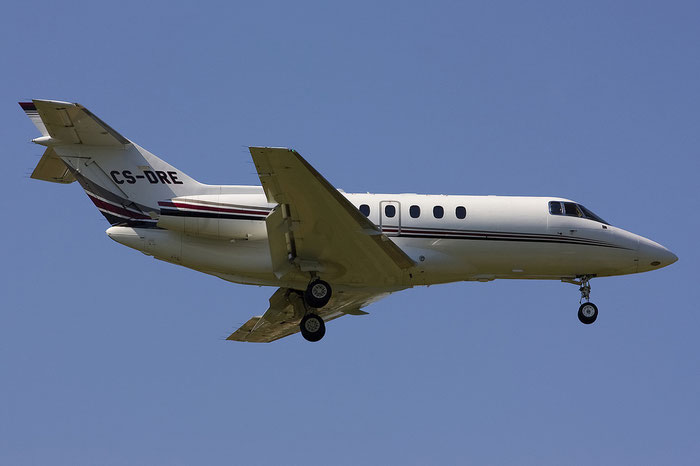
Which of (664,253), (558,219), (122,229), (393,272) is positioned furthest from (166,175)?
(664,253)

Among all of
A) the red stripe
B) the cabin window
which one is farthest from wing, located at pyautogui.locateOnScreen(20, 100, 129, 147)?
the cabin window

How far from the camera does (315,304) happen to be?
30.6m

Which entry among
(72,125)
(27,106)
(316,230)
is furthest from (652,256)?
(27,106)

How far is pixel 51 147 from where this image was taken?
31.0 metres

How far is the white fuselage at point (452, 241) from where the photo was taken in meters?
30.5

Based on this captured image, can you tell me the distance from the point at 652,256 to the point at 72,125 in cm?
1657

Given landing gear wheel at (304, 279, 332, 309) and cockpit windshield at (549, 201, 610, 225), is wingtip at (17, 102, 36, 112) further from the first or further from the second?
cockpit windshield at (549, 201, 610, 225)

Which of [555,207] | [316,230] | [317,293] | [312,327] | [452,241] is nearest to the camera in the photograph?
[316,230]

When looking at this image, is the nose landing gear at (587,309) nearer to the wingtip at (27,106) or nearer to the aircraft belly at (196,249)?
the aircraft belly at (196,249)

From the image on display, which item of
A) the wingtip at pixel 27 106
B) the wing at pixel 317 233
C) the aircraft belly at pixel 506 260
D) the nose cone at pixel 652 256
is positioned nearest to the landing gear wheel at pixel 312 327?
the wing at pixel 317 233

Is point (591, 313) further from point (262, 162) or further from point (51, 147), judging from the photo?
point (51, 147)

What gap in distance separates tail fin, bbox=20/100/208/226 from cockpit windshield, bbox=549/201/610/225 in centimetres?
971

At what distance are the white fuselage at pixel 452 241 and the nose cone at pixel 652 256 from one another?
0.09 ft

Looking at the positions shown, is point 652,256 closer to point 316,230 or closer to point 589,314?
point 589,314
